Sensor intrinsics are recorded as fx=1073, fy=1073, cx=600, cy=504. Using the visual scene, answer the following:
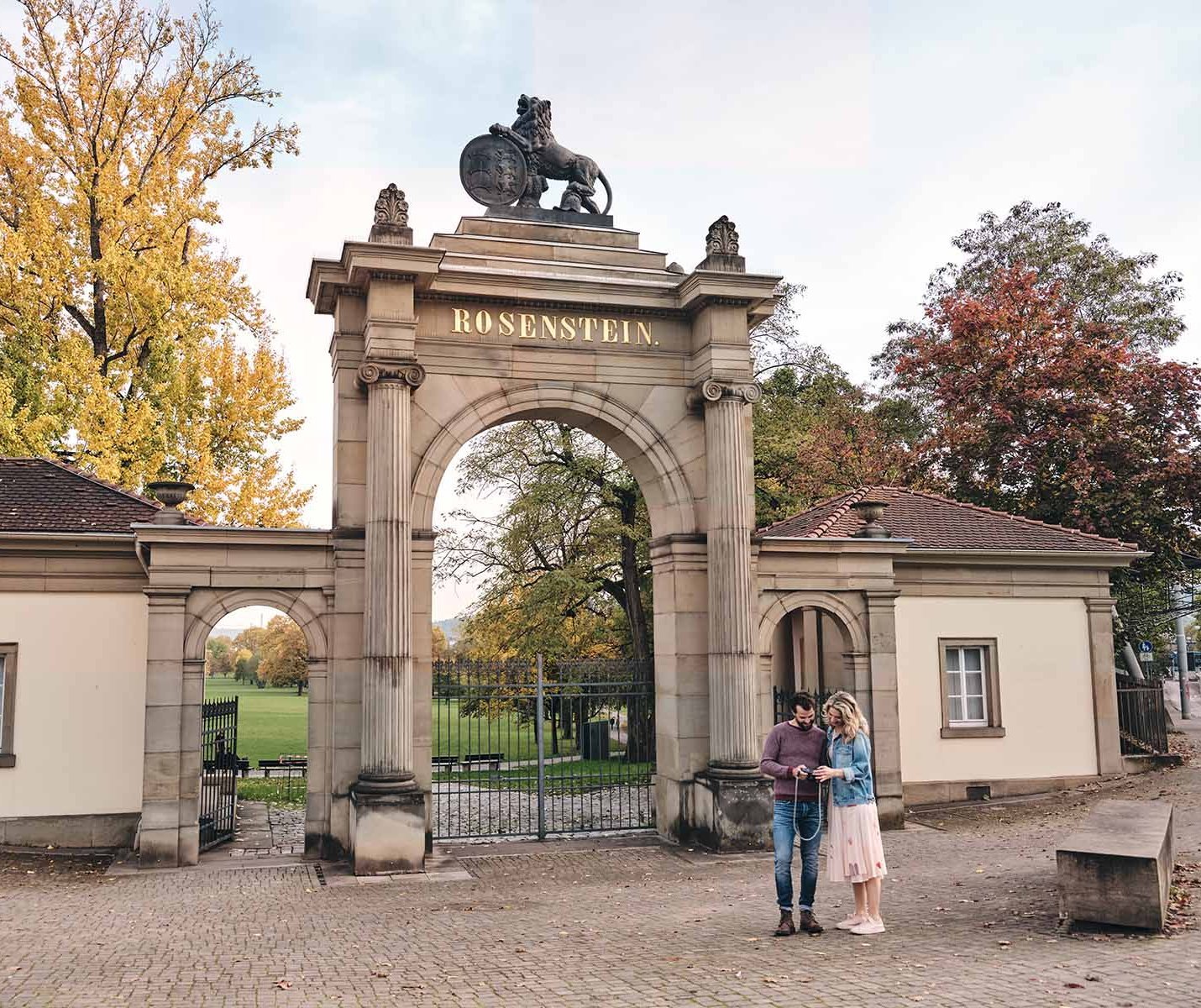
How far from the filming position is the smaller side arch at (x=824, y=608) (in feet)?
47.0

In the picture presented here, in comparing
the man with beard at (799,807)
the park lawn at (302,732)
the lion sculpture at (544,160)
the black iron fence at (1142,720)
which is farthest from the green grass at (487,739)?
the black iron fence at (1142,720)

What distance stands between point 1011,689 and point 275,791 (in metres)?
14.2

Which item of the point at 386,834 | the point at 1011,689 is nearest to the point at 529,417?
the point at 386,834

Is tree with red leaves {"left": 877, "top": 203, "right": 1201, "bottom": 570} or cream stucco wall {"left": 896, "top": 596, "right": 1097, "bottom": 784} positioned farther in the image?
tree with red leaves {"left": 877, "top": 203, "right": 1201, "bottom": 570}

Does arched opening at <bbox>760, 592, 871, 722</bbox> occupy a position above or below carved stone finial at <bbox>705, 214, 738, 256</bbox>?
below

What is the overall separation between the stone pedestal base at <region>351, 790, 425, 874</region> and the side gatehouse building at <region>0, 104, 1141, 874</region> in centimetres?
3

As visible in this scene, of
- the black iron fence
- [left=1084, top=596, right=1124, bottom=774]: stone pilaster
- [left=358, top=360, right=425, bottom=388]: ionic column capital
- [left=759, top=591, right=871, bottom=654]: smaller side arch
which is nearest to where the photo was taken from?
[left=358, top=360, right=425, bottom=388]: ionic column capital

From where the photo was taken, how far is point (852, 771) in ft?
26.7

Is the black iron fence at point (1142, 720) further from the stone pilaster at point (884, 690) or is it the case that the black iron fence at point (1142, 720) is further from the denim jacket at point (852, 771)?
the denim jacket at point (852, 771)

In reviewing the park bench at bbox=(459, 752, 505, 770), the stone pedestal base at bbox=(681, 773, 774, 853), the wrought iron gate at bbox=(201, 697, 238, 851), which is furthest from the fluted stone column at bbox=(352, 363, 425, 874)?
the stone pedestal base at bbox=(681, 773, 774, 853)

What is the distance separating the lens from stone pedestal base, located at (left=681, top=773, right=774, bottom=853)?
12.8 m

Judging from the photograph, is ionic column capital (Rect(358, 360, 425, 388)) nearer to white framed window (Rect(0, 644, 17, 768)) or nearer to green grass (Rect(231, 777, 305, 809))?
white framed window (Rect(0, 644, 17, 768))

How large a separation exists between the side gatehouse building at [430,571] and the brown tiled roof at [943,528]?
66 centimetres

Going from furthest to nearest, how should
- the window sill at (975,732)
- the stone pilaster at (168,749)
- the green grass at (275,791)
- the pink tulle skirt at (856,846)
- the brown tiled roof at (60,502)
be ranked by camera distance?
1. the green grass at (275,791)
2. the window sill at (975,732)
3. the brown tiled roof at (60,502)
4. the stone pilaster at (168,749)
5. the pink tulle skirt at (856,846)
